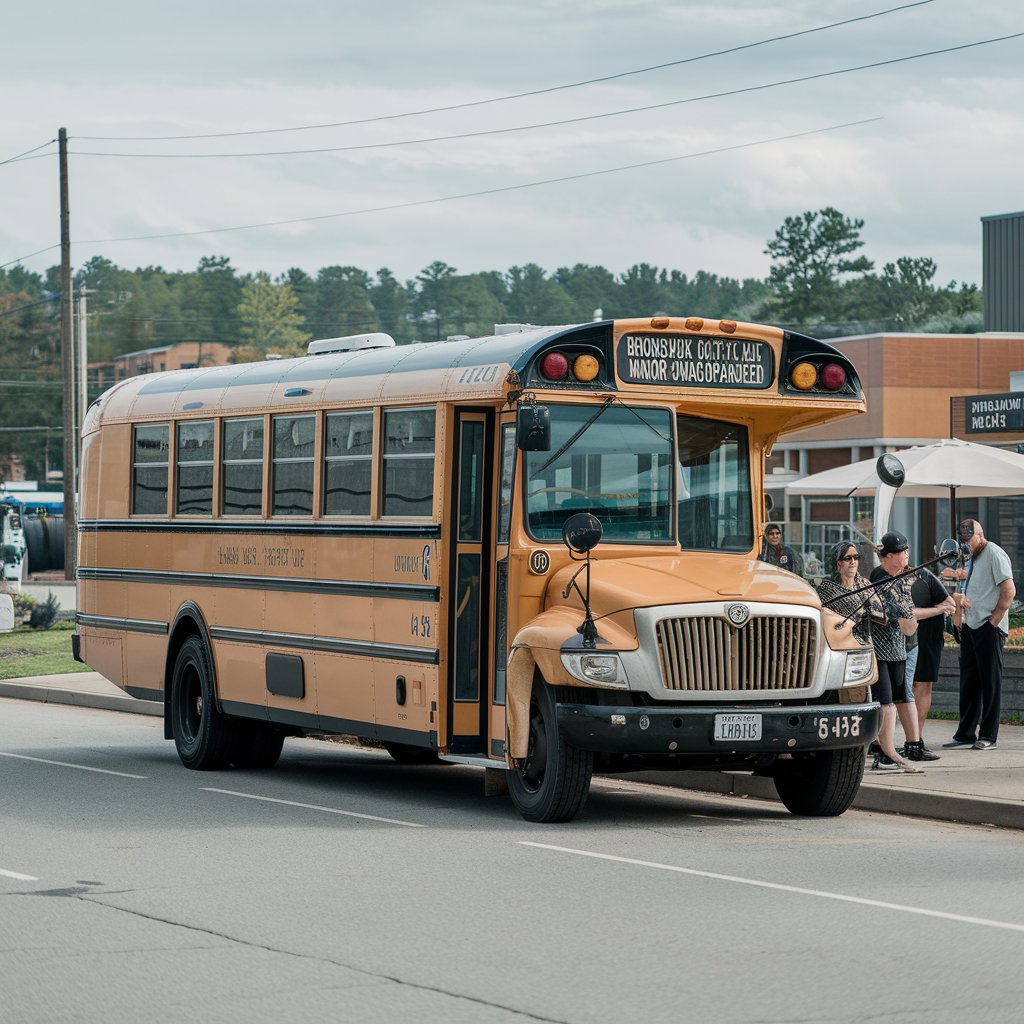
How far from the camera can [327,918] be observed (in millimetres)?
8484

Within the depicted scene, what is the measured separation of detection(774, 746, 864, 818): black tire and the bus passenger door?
192 cm

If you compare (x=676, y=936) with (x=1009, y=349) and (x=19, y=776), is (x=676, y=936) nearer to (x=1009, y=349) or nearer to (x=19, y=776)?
(x=19, y=776)

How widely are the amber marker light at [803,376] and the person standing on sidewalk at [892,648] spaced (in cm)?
174

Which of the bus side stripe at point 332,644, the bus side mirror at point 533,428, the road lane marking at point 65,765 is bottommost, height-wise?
the road lane marking at point 65,765

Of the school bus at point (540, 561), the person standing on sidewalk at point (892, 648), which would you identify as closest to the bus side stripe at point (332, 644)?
the school bus at point (540, 561)

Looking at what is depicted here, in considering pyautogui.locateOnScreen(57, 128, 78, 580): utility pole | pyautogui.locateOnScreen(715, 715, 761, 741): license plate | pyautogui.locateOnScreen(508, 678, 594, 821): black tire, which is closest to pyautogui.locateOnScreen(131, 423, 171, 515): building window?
pyautogui.locateOnScreen(508, 678, 594, 821): black tire

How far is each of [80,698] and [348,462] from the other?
1073 cm

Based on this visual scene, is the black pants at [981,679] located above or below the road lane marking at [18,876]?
above

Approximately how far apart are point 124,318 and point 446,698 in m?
125

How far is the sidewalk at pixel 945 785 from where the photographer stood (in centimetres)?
1209

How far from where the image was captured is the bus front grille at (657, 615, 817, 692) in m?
11.1

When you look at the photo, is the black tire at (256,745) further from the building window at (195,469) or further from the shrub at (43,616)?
the shrub at (43,616)

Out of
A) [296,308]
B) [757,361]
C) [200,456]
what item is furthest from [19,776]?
[296,308]

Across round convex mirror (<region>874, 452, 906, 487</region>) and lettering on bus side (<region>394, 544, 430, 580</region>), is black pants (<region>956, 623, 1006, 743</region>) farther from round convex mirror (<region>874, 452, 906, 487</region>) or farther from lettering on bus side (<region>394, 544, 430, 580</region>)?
lettering on bus side (<region>394, 544, 430, 580</region>)
